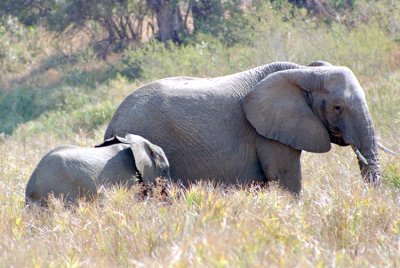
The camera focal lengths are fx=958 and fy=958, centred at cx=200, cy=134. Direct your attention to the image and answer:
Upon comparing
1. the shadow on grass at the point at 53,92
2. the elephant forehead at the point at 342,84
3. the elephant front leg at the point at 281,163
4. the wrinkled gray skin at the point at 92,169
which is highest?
the elephant forehead at the point at 342,84

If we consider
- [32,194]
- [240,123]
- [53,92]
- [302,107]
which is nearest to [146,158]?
[32,194]

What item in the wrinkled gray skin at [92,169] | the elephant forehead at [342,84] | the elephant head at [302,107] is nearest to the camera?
the wrinkled gray skin at [92,169]

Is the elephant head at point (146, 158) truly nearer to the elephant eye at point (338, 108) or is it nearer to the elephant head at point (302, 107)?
the elephant head at point (302, 107)

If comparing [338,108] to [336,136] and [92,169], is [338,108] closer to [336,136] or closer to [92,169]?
[336,136]

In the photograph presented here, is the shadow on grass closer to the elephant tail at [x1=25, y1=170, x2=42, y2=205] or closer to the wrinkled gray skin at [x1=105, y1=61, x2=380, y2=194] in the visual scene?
the wrinkled gray skin at [x1=105, y1=61, x2=380, y2=194]

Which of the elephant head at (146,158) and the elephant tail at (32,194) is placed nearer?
the elephant tail at (32,194)

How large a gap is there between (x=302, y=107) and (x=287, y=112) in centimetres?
15

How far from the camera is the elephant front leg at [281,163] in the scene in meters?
9.00

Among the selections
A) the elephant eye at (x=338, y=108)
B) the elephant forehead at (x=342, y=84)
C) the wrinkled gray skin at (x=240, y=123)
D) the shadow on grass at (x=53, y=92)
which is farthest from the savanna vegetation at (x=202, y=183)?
the elephant forehead at (x=342, y=84)

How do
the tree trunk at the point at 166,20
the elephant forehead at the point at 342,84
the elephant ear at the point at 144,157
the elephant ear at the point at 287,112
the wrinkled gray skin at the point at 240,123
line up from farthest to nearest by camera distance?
the tree trunk at the point at 166,20 < the elephant ear at the point at 287,112 < the wrinkled gray skin at the point at 240,123 < the elephant forehead at the point at 342,84 < the elephant ear at the point at 144,157

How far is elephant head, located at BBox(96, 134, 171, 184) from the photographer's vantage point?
327 inches

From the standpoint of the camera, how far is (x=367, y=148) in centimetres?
864

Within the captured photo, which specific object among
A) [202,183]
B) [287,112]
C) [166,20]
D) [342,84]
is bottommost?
[166,20]

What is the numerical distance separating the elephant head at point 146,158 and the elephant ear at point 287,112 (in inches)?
41.4
